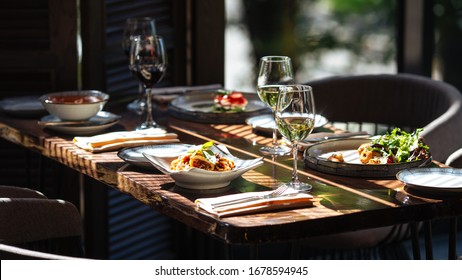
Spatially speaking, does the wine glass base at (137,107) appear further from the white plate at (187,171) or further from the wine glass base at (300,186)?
the wine glass base at (300,186)

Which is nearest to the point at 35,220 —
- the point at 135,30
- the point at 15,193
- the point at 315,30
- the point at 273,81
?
the point at 15,193

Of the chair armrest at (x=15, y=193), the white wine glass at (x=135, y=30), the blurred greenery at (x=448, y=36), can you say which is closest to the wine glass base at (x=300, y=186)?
the chair armrest at (x=15, y=193)

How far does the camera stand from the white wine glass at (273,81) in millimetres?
2594

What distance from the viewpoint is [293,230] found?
1.95m

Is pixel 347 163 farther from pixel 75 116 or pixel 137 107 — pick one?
pixel 137 107

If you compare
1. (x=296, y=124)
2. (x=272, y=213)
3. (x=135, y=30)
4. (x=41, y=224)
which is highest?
(x=135, y=30)

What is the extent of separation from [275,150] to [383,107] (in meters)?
0.97

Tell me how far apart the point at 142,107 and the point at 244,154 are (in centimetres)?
76

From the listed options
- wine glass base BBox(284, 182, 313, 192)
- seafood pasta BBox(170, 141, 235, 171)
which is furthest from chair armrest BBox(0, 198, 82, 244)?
wine glass base BBox(284, 182, 313, 192)

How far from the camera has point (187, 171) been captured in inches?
84.6

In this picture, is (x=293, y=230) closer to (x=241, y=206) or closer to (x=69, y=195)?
(x=241, y=206)

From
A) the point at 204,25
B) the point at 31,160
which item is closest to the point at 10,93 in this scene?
the point at 31,160

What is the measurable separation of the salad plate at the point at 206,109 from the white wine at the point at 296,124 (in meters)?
0.87
